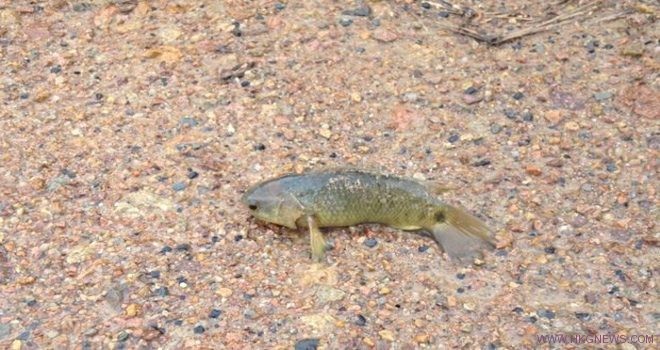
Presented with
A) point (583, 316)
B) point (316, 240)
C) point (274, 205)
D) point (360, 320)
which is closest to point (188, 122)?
point (274, 205)

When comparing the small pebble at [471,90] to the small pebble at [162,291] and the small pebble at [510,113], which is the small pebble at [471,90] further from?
the small pebble at [162,291]

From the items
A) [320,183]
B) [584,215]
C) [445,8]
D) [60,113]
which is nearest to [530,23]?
[445,8]

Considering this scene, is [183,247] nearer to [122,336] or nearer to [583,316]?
[122,336]

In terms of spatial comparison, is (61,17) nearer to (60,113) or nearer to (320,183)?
(60,113)

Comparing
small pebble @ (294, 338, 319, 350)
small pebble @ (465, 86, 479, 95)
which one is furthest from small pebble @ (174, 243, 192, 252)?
small pebble @ (465, 86, 479, 95)

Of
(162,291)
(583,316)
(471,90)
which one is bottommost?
(583,316)

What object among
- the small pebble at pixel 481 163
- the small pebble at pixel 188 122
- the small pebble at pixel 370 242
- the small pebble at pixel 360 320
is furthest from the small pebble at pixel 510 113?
the small pebble at pixel 360 320
